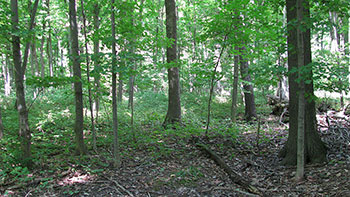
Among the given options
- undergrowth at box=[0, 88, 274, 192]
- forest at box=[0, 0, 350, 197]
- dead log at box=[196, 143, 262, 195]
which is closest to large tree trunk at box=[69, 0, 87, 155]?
forest at box=[0, 0, 350, 197]

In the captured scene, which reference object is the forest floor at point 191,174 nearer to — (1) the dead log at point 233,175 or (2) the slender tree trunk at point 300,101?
(1) the dead log at point 233,175

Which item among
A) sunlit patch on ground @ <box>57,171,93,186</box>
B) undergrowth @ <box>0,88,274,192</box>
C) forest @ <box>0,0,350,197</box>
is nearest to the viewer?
forest @ <box>0,0,350,197</box>

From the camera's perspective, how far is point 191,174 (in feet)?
16.4

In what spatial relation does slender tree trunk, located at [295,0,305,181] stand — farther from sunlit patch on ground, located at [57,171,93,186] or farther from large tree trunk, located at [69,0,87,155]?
large tree trunk, located at [69,0,87,155]

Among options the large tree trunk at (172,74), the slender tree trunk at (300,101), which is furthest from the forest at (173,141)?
the large tree trunk at (172,74)

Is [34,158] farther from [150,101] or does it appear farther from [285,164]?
[150,101]

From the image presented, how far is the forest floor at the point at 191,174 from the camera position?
410cm

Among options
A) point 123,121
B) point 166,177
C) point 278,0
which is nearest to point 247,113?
point 123,121

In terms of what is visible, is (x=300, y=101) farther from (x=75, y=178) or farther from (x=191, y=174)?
(x=75, y=178)

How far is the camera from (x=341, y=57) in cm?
1021

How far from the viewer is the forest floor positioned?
4.10 m

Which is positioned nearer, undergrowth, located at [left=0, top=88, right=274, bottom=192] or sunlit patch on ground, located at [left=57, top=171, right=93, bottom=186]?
sunlit patch on ground, located at [left=57, top=171, right=93, bottom=186]

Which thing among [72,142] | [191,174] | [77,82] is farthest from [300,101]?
[72,142]

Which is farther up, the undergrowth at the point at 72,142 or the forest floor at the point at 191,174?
the undergrowth at the point at 72,142
